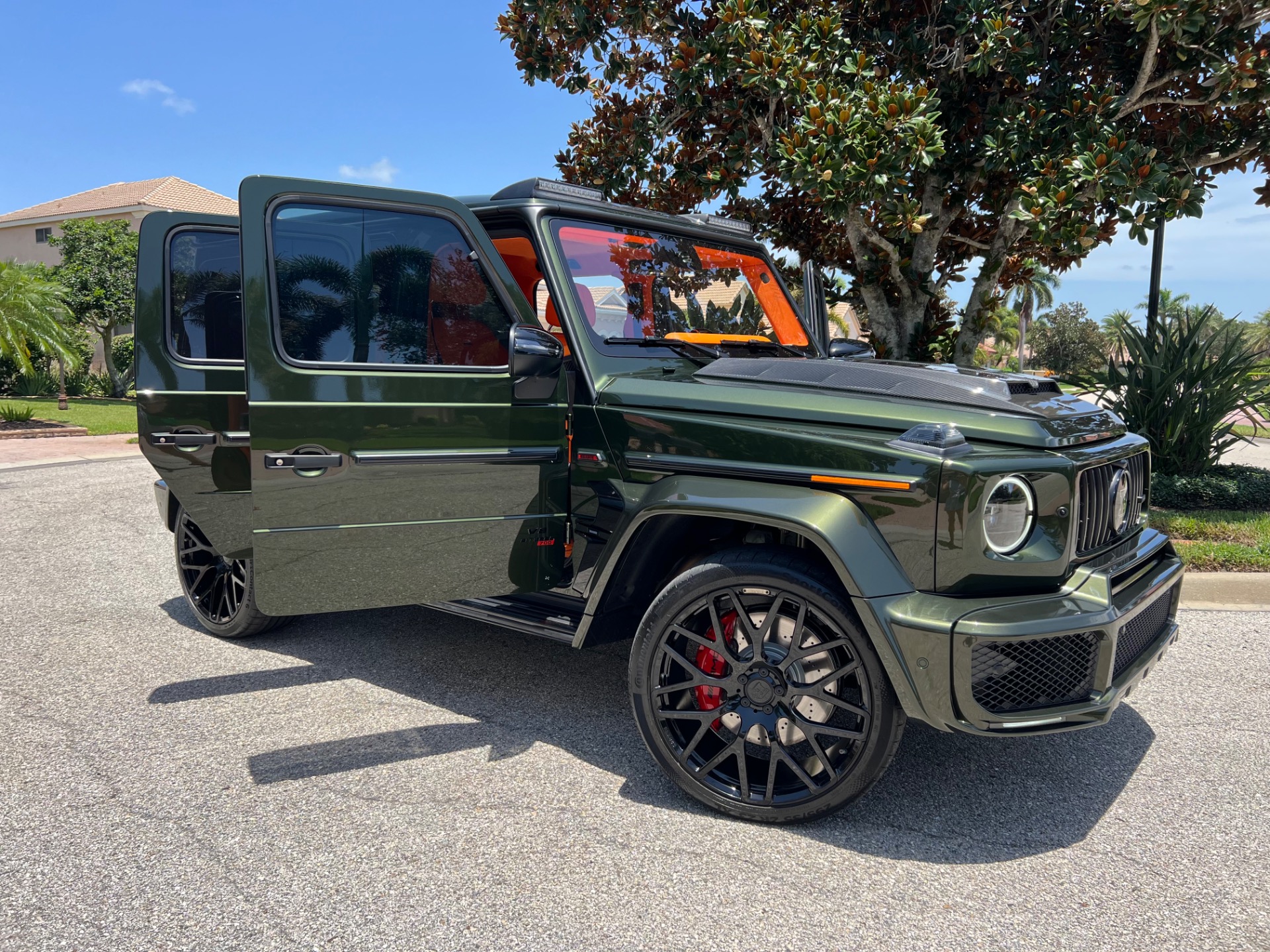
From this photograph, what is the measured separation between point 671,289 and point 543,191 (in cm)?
68

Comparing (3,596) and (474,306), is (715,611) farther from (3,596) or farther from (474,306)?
(3,596)

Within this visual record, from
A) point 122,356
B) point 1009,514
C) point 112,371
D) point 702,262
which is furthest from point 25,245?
point 1009,514

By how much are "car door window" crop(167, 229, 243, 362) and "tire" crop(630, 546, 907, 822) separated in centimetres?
270

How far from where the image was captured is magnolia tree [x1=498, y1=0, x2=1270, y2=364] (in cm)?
675

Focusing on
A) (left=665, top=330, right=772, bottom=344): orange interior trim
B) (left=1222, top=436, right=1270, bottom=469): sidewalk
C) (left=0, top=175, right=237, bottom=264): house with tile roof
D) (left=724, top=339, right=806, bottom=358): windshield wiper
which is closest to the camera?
(left=665, top=330, right=772, bottom=344): orange interior trim

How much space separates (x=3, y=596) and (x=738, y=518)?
4.93 m

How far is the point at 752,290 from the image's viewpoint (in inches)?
167

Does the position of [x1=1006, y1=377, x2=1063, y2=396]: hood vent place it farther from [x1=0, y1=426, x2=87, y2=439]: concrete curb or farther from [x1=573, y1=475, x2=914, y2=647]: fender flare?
[x1=0, y1=426, x2=87, y2=439]: concrete curb

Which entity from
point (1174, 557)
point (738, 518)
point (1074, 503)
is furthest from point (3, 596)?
point (1174, 557)

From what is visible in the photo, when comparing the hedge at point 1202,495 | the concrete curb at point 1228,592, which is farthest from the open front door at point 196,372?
the hedge at point 1202,495

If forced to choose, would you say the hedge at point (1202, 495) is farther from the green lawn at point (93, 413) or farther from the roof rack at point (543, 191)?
the green lawn at point (93, 413)

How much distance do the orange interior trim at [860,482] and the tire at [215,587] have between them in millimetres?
2998

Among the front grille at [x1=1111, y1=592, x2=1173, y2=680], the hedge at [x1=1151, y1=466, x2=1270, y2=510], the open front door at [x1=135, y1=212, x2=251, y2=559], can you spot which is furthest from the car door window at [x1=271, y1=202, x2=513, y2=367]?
the hedge at [x1=1151, y1=466, x2=1270, y2=510]

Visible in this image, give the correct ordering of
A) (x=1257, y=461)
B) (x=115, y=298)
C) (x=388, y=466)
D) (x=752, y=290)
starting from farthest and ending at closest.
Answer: (x=115, y=298) → (x=1257, y=461) → (x=752, y=290) → (x=388, y=466)
